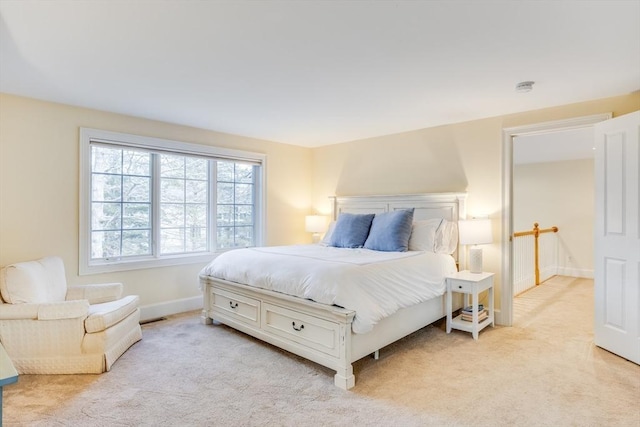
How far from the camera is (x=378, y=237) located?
382 cm

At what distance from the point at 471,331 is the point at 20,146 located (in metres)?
4.48

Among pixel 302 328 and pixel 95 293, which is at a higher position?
pixel 95 293

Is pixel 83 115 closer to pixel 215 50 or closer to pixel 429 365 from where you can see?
pixel 215 50

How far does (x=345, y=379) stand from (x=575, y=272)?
5.62 meters

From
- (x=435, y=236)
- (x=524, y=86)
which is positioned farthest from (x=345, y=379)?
(x=524, y=86)


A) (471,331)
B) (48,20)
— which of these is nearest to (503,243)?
(471,331)

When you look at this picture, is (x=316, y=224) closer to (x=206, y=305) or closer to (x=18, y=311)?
(x=206, y=305)

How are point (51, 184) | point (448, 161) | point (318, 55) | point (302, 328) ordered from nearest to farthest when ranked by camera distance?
1. point (318, 55)
2. point (302, 328)
3. point (51, 184)
4. point (448, 161)

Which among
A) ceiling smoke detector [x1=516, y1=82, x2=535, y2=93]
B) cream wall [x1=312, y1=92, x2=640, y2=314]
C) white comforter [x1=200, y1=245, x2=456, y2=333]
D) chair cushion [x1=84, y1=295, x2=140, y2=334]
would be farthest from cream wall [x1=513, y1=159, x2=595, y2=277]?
chair cushion [x1=84, y1=295, x2=140, y2=334]

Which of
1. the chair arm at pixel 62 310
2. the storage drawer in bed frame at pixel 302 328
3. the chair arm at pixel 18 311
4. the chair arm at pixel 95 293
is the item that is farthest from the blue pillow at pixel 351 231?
the chair arm at pixel 18 311

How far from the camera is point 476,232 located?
3588 mm

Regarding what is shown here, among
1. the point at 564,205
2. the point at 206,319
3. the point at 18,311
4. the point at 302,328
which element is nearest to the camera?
the point at 18,311

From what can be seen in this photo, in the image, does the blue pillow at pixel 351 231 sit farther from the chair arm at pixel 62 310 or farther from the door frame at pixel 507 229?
the chair arm at pixel 62 310

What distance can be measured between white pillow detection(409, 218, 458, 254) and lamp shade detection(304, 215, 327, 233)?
5.23 feet
